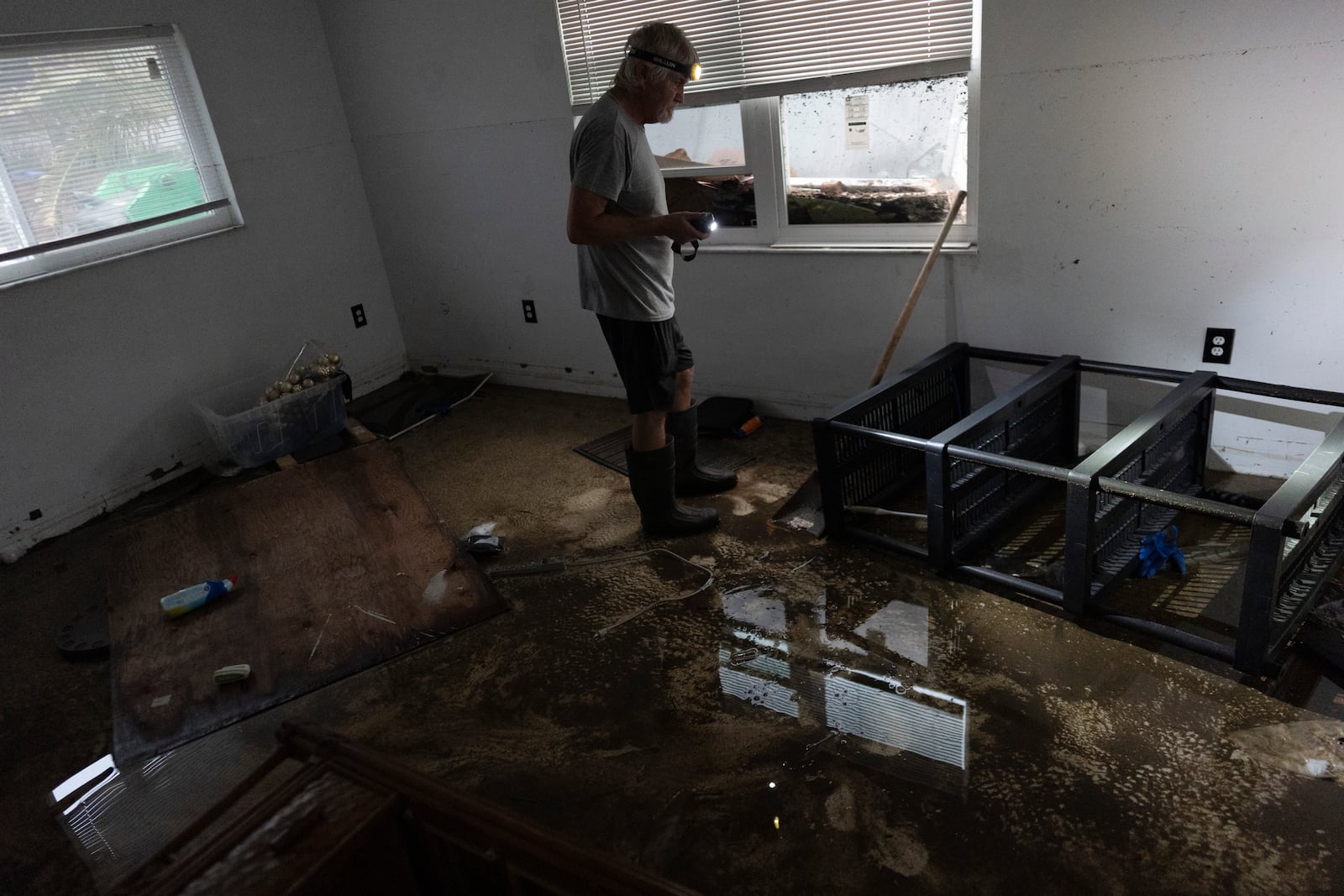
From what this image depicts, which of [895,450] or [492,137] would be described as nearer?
[895,450]

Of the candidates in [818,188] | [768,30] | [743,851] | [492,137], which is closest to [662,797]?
[743,851]

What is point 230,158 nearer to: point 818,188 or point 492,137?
point 492,137

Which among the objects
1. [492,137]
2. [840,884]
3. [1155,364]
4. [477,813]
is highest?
[492,137]

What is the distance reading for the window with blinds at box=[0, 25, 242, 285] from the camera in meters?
3.17

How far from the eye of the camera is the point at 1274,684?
192cm

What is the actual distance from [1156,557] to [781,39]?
2068 mm

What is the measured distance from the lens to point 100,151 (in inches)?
134

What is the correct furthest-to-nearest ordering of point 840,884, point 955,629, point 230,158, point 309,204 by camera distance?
point 309,204 < point 230,158 < point 955,629 < point 840,884

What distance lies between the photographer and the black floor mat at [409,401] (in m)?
4.09

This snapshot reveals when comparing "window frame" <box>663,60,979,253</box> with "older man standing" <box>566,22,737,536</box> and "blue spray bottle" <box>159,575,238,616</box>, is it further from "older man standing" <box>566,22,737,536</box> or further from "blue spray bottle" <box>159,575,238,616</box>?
"blue spray bottle" <box>159,575,238,616</box>

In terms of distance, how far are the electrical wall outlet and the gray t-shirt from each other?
63.6 inches

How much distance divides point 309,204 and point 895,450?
118 inches

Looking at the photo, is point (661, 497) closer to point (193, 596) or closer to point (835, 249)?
point (835, 249)

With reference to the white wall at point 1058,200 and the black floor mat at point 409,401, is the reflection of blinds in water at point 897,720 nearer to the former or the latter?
the white wall at point 1058,200
